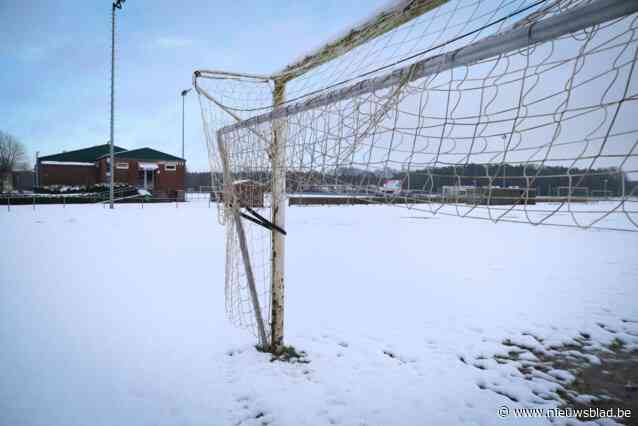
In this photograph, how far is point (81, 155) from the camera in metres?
30.5

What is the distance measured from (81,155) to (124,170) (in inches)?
272

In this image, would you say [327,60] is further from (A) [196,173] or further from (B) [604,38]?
(A) [196,173]

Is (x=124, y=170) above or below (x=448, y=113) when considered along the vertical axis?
above

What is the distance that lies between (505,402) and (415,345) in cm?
91

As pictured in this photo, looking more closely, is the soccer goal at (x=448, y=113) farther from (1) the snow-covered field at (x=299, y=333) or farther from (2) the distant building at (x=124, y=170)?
(2) the distant building at (x=124, y=170)

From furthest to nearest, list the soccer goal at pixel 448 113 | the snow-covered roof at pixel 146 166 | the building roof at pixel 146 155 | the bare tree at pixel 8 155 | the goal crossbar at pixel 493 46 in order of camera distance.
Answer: the bare tree at pixel 8 155, the snow-covered roof at pixel 146 166, the building roof at pixel 146 155, the soccer goal at pixel 448 113, the goal crossbar at pixel 493 46

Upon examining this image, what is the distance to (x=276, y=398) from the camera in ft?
7.72

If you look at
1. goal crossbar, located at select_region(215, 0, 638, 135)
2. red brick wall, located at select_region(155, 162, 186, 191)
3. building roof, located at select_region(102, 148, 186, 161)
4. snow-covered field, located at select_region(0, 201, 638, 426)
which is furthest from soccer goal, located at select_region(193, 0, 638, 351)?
building roof, located at select_region(102, 148, 186, 161)

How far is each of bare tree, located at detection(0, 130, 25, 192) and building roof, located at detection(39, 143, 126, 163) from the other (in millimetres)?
17458

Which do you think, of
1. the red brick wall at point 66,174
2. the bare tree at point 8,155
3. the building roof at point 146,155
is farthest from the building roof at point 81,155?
the bare tree at point 8,155

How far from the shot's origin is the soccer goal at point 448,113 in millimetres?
1391

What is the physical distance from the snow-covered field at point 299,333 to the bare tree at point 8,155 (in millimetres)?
47645

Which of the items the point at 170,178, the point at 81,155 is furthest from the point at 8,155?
the point at 170,178

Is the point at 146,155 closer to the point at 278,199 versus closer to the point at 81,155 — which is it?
the point at 81,155
